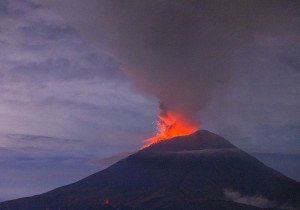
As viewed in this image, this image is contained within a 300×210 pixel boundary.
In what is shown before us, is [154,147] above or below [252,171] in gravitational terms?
above

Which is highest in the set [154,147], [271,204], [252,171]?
[154,147]

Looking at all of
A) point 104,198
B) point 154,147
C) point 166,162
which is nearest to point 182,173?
point 166,162

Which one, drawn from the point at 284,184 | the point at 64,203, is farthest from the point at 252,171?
the point at 64,203

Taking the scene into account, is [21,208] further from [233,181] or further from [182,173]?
[233,181]

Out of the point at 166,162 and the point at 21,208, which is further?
the point at 166,162

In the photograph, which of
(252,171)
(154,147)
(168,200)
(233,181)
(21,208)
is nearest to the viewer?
(168,200)

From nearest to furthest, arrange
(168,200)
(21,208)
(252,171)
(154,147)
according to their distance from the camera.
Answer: (168,200)
(21,208)
(252,171)
(154,147)

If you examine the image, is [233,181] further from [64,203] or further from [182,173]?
[64,203]
